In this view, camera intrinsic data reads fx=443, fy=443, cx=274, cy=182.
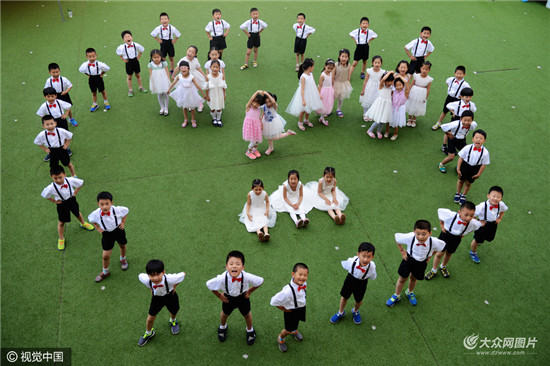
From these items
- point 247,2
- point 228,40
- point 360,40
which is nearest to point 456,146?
point 360,40

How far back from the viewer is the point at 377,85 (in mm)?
7770

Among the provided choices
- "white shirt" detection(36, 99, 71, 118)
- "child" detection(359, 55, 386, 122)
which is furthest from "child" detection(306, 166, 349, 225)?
"white shirt" detection(36, 99, 71, 118)

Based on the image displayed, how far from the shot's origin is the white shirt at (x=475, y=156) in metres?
6.04

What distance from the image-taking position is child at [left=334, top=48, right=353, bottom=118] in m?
7.76

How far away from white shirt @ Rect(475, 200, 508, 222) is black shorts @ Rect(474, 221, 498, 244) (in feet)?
0.27

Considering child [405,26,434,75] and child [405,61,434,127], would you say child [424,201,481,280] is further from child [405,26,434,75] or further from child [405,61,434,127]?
child [405,26,434,75]

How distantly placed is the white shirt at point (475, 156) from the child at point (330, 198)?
1738 mm

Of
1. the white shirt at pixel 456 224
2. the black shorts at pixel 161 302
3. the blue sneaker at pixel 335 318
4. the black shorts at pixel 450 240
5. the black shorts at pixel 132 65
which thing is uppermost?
the black shorts at pixel 132 65

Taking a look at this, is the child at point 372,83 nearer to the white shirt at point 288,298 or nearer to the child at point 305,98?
the child at point 305,98

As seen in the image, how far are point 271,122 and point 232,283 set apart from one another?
3412mm

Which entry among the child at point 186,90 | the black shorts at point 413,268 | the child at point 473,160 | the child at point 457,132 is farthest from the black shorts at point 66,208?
the child at point 457,132

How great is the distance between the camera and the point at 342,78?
26.0ft

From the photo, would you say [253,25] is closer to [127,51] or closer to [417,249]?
[127,51]

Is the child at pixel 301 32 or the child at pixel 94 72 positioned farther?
the child at pixel 301 32
